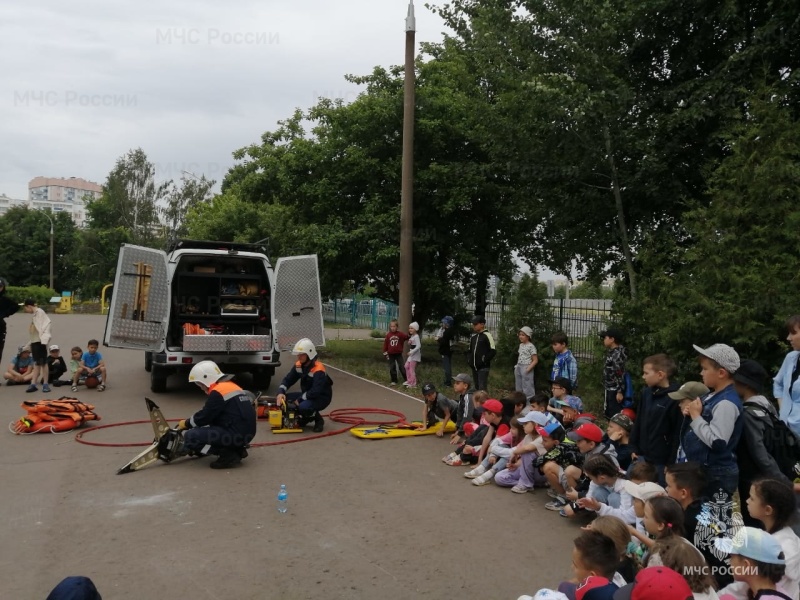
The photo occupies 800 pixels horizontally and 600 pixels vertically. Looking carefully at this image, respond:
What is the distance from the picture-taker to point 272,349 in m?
11.7

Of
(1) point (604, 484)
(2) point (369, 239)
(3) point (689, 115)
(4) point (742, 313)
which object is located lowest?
(1) point (604, 484)

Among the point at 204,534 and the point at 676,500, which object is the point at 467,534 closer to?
the point at 676,500

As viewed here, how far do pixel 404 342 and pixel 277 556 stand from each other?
28.6 feet

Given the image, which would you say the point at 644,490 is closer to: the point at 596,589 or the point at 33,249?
the point at 596,589

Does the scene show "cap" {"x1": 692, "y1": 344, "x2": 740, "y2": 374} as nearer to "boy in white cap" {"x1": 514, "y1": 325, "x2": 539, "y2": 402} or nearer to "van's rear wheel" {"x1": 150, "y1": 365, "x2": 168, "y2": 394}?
"boy in white cap" {"x1": 514, "y1": 325, "x2": 539, "y2": 402}

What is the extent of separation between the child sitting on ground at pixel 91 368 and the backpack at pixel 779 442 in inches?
441

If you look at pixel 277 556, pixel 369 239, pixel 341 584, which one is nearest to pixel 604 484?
pixel 341 584

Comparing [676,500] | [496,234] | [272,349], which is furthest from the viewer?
[496,234]

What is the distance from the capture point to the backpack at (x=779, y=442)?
15.2ft

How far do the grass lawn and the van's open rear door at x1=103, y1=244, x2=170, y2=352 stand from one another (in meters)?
5.04

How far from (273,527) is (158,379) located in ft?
23.6

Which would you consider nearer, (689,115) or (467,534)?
(467,534)

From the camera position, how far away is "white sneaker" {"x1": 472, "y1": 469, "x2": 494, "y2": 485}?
703cm

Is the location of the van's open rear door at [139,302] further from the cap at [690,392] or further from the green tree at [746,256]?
the cap at [690,392]
